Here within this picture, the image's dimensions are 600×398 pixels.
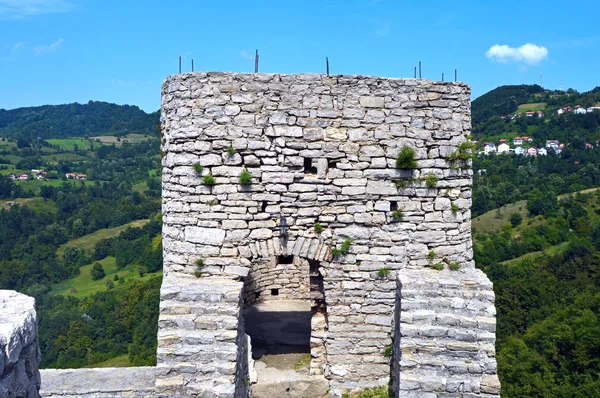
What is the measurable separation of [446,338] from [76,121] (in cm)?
18620

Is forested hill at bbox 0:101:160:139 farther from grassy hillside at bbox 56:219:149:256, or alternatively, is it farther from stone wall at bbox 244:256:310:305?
stone wall at bbox 244:256:310:305

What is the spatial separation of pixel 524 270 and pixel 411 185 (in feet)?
146

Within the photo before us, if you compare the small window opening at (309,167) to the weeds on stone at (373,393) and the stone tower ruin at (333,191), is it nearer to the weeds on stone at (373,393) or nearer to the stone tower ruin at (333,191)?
the stone tower ruin at (333,191)

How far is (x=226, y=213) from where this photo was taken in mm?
6293

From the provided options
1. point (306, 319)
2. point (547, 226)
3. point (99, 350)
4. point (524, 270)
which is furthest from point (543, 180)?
point (306, 319)

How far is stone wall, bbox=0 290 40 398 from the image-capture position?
2521mm

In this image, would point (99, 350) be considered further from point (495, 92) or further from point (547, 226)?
point (495, 92)

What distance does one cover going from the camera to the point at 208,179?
6207 mm

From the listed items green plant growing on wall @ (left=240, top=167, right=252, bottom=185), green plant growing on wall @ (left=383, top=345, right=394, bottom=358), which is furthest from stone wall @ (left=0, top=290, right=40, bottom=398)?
green plant growing on wall @ (left=383, top=345, right=394, bottom=358)

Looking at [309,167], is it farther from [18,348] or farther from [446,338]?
[18,348]

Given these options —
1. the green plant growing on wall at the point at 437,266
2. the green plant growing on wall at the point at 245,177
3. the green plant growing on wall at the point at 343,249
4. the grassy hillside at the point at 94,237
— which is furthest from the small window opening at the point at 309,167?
the grassy hillside at the point at 94,237

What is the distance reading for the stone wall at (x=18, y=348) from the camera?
252 centimetres

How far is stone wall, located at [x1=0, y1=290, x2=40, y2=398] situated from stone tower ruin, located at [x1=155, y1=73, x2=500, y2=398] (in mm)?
2991

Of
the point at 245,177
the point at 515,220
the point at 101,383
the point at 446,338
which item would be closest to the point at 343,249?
the point at 245,177
